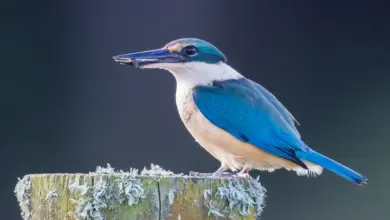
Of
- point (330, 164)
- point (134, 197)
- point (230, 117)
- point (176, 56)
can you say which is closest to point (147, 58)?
point (176, 56)

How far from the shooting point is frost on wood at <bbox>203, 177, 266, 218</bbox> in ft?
10.6

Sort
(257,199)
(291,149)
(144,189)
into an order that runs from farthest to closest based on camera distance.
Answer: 1. (291,149)
2. (257,199)
3. (144,189)

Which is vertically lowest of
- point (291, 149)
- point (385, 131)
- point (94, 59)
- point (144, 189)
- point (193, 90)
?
point (144, 189)

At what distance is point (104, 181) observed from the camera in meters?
3.19

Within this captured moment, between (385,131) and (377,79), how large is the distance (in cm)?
37

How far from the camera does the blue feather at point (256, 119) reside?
4.16 m

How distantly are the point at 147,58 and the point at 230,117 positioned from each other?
0.42 meters

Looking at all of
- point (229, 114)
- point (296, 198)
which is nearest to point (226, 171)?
point (229, 114)

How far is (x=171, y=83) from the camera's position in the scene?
7.01 meters

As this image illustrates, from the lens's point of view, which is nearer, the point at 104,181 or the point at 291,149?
the point at 104,181

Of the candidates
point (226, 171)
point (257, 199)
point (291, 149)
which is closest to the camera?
point (257, 199)

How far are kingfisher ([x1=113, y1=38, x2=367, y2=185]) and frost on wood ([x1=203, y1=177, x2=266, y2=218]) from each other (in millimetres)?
721

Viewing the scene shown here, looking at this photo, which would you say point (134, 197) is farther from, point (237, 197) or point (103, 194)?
point (237, 197)

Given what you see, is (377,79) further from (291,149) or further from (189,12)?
(291,149)
